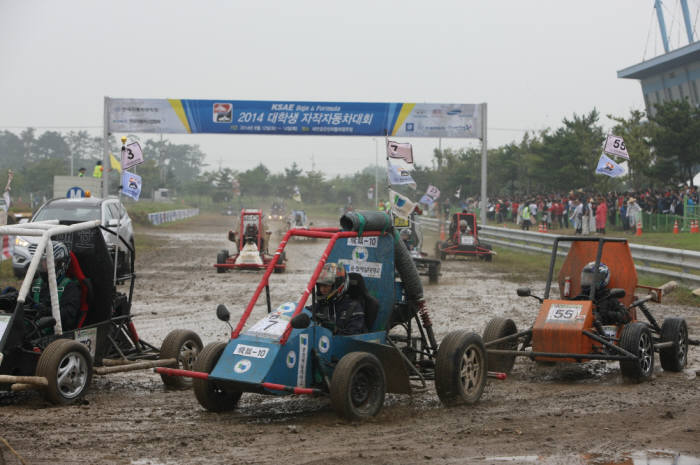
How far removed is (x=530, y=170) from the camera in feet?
171

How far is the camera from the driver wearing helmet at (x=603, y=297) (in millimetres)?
9391

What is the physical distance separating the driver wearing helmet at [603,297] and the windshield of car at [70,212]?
1264cm

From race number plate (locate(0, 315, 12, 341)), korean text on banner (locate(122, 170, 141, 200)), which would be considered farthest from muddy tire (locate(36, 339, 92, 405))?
korean text on banner (locate(122, 170, 141, 200))

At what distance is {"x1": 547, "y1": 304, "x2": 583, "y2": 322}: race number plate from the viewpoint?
8.98 m

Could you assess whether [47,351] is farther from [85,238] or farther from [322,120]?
[322,120]

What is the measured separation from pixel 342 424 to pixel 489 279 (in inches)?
557

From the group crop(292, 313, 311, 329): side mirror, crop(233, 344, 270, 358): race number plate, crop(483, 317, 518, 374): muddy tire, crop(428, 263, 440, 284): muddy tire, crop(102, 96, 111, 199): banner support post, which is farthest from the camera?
crop(102, 96, 111, 199): banner support post

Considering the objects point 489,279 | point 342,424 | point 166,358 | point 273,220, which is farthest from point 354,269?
point 273,220

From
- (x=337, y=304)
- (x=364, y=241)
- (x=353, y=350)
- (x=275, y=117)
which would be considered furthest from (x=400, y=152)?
(x=353, y=350)

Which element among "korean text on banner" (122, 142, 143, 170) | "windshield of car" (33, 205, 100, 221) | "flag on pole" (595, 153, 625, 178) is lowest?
"windshield of car" (33, 205, 100, 221)

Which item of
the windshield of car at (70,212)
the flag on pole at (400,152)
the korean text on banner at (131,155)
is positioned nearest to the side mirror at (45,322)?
the korean text on banner at (131,155)

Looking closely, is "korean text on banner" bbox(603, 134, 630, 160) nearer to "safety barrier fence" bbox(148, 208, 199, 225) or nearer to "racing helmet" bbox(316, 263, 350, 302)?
"racing helmet" bbox(316, 263, 350, 302)

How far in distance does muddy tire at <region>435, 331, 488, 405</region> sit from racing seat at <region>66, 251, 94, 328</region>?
11.7ft

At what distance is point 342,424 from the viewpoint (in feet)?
22.2
